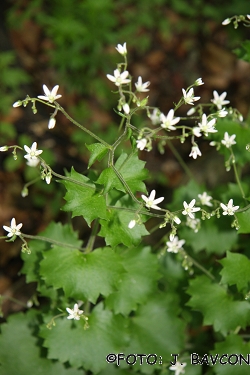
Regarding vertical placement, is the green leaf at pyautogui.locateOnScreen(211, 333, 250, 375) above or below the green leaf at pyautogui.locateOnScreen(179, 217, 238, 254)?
below

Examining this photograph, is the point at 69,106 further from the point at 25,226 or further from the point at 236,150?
the point at 236,150

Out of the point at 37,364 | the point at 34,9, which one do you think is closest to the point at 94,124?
the point at 34,9

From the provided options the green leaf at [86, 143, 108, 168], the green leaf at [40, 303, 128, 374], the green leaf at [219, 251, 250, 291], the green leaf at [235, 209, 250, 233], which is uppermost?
the green leaf at [86, 143, 108, 168]

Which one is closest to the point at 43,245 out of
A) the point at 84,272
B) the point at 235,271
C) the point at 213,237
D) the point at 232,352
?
the point at 84,272

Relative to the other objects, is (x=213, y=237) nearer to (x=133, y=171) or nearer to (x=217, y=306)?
(x=217, y=306)

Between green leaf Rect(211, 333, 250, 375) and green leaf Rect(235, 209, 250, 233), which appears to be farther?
green leaf Rect(211, 333, 250, 375)

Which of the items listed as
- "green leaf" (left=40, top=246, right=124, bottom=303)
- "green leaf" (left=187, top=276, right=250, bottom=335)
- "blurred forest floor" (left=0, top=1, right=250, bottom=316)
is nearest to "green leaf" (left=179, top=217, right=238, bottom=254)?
"green leaf" (left=187, top=276, right=250, bottom=335)

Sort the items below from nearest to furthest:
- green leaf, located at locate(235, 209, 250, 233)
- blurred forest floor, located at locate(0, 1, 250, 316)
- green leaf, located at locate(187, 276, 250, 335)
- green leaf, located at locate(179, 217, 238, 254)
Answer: green leaf, located at locate(235, 209, 250, 233) → green leaf, located at locate(187, 276, 250, 335) → green leaf, located at locate(179, 217, 238, 254) → blurred forest floor, located at locate(0, 1, 250, 316)

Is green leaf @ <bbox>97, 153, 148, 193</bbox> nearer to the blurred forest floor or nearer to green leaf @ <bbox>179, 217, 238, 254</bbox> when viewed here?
green leaf @ <bbox>179, 217, 238, 254</bbox>
